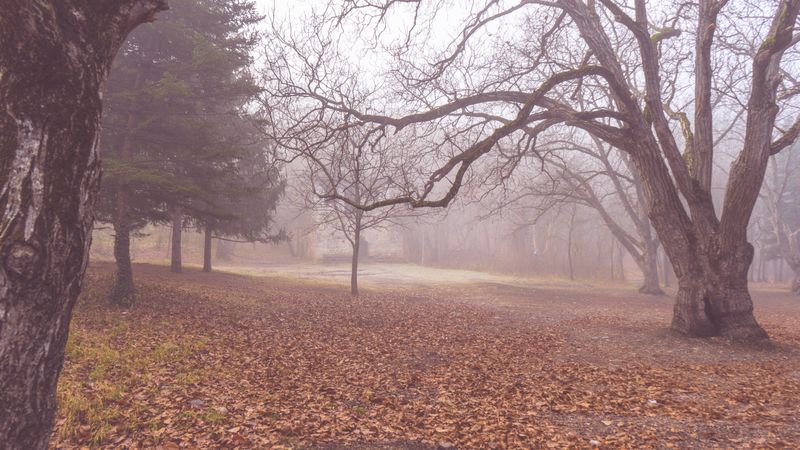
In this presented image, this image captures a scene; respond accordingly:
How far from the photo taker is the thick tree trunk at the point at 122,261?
435 inches

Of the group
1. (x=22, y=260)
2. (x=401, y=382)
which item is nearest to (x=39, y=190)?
(x=22, y=260)

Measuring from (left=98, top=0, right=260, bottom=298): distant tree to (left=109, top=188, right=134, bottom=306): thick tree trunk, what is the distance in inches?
0.8

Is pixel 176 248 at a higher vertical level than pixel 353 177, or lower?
lower

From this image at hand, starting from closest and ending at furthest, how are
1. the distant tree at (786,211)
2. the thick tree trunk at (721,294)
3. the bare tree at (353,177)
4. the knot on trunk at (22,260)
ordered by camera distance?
1. the knot on trunk at (22,260)
2. the thick tree trunk at (721,294)
3. the bare tree at (353,177)
4. the distant tree at (786,211)

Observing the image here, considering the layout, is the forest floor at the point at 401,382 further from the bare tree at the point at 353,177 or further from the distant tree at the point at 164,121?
the bare tree at the point at 353,177

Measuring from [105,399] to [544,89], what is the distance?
861cm

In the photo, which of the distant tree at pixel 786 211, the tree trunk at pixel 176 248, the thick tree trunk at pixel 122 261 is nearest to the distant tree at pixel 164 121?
the thick tree trunk at pixel 122 261

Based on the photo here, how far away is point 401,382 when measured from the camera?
6770 mm

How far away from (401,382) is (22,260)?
525 centimetres

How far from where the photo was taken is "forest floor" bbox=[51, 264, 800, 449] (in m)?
4.68

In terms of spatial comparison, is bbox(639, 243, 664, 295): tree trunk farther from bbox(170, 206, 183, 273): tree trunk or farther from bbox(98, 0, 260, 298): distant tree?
bbox(170, 206, 183, 273): tree trunk

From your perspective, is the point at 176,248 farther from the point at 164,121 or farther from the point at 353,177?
the point at 353,177

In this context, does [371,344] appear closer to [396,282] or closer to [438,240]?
[396,282]

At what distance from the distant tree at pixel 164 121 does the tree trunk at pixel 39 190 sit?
346 inches
